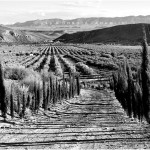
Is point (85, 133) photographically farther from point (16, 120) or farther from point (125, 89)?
point (125, 89)

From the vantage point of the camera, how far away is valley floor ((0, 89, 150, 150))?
22.6 m

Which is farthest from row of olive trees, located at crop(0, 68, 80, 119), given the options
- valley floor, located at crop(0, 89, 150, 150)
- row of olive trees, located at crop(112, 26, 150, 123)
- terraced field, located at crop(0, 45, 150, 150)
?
row of olive trees, located at crop(112, 26, 150, 123)

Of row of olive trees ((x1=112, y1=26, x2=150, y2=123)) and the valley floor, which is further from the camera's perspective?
row of olive trees ((x1=112, y1=26, x2=150, y2=123))

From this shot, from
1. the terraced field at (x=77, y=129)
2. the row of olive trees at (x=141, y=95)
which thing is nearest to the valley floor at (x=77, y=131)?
the terraced field at (x=77, y=129)

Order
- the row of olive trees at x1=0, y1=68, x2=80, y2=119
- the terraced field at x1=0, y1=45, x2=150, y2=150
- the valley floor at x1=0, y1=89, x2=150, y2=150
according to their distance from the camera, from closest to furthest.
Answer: the valley floor at x1=0, y1=89, x2=150, y2=150 → the terraced field at x1=0, y1=45, x2=150, y2=150 → the row of olive trees at x1=0, y1=68, x2=80, y2=119

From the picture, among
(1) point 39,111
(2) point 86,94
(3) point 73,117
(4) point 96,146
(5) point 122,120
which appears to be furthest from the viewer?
(2) point 86,94

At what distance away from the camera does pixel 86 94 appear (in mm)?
51062

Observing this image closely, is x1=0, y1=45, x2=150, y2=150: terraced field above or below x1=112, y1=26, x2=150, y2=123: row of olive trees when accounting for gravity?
below

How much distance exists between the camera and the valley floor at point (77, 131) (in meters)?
22.6

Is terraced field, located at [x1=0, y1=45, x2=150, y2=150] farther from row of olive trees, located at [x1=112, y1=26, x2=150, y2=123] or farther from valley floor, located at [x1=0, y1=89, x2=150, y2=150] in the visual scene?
row of olive trees, located at [x1=112, y1=26, x2=150, y2=123]

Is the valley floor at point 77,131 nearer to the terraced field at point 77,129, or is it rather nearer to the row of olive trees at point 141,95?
the terraced field at point 77,129

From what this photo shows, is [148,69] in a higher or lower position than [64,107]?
higher

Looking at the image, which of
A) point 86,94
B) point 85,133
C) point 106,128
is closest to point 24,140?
point 85,133

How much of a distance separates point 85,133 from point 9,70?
97.5 feet
